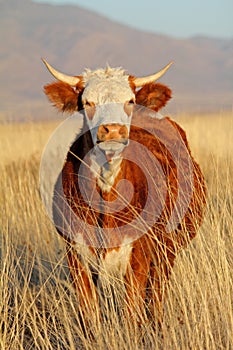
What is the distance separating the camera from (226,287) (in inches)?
159

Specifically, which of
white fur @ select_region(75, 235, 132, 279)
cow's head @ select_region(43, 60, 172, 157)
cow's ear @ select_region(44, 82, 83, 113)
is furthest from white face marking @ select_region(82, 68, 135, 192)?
white fur @ select_region(75, 235, 132, 279)

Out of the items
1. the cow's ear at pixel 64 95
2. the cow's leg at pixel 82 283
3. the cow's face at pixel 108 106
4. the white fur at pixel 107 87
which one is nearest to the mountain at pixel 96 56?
the cow's ear at pixel 64 95

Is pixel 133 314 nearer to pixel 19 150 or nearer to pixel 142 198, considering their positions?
pixel 142 198

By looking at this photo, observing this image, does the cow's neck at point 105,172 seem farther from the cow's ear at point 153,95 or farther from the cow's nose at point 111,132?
the cow's ear at point 153,95

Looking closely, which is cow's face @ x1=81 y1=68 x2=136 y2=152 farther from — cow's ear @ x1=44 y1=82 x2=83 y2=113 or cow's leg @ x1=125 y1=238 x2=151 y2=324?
cow's leg @ x1=125 y1=238 x2=151 y2=324

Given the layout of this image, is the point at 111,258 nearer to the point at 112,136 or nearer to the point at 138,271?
the point at 138,271

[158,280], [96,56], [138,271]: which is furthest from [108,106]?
[96,56]

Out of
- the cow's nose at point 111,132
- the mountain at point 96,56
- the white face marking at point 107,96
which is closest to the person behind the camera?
the cow's nose at point 111,132

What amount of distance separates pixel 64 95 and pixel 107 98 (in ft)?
1.84

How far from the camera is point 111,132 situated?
14.3ft

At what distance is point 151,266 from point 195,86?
349ft

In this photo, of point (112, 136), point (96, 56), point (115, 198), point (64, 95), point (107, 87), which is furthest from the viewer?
point (96, 56)

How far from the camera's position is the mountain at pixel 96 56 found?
105312 millimetres

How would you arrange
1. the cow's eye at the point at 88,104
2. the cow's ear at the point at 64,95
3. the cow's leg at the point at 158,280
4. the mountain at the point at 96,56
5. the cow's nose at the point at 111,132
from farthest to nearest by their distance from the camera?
1. the mountain at the point at 96,56
2. the cow's ear at the point at 64,95
3. the cow's eye at the point at 88,104
4. the cow's leg at the point at 158,280
5. the cow's nose at the point at 111,132
